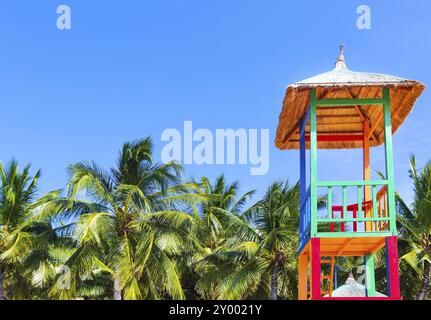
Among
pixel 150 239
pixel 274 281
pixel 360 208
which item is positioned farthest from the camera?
pixel 274 281

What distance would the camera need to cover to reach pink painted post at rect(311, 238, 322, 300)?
1066 cm

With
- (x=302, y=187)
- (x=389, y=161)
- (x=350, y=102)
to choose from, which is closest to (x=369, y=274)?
(x=302, y=187)

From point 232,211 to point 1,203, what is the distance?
29.7ft

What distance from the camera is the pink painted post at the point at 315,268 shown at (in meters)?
10.7

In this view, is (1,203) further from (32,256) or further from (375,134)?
(375,134)

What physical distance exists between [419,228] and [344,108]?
1257 centimetres

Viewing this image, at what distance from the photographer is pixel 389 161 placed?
10898 mm

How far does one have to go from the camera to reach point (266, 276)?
2483 centimetres

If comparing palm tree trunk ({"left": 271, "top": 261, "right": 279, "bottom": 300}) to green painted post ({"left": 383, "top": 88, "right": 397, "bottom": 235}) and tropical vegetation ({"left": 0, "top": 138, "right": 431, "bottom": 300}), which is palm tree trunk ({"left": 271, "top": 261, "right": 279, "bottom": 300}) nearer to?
tropical vegetation ({"left": 0, "top": 138, "right": 431, "bottom": 300})

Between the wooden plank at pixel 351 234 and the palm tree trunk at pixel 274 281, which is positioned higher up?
the wooden plank at pixel 351 234

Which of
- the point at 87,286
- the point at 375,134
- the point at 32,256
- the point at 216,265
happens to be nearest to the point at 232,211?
the point at 216,265

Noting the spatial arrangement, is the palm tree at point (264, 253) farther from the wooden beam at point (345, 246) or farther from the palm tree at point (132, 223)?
the wooden beam at point (345, 246)

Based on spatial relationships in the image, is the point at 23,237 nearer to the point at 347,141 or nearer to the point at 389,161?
the point at 347,141

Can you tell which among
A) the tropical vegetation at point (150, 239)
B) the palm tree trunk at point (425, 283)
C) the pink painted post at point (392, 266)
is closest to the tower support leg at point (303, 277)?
the pink painted post at point (392, 266)
